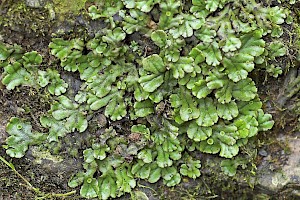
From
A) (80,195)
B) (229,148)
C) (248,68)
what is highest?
(248,68)

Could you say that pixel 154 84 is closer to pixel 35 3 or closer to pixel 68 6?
pixel 68 6

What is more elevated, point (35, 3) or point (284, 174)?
point (35, 3)

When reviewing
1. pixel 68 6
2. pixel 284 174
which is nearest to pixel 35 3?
pixel 68 6

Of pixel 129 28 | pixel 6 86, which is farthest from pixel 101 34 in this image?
pixel 6 86

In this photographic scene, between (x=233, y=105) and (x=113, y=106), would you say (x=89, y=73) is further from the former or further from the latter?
(x=233, y=105)

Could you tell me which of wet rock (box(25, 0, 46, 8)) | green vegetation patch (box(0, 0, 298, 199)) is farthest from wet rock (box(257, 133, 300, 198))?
wet rock (box(25, 0, 46, 8))

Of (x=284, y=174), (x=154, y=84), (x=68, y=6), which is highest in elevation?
(x=68, y=6)

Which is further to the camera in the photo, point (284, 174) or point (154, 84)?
point (284, 174)

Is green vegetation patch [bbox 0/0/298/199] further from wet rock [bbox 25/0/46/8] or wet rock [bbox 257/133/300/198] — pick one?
wet rock [bbox 257/133/300/198]

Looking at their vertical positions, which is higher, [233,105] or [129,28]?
[129,28]

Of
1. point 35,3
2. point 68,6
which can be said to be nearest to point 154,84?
point 68,6

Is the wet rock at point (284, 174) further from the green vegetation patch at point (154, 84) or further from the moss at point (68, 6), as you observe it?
the moss at point (68, 6)
